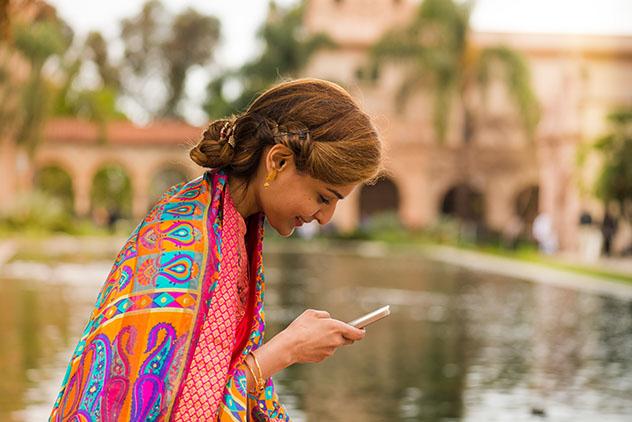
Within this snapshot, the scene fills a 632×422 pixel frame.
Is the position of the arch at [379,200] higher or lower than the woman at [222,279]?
lower

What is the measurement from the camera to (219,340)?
2.43m

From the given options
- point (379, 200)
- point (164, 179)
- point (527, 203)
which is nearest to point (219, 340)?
point (379, 200)

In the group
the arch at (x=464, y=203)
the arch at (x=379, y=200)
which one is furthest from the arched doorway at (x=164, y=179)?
the arch at (x=464, y=203)

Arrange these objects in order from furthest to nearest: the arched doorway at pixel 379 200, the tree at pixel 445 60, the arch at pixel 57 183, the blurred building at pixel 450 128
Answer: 1. the arch at pixel 57 183
2. the arched doorway at pixel 379 200
3. the blurred building at pixel 450 128
4. the tree at pixel 445 60

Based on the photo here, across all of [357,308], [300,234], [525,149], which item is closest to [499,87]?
[525,149]

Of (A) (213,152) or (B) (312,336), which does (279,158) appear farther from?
(B) (312,336)

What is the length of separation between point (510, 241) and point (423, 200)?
13714 millimetres

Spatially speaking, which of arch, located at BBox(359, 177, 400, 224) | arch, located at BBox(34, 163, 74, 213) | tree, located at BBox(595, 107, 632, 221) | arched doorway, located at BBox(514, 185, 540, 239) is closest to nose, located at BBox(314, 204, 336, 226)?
tree, located at BBox(595, 107, 632, 221)

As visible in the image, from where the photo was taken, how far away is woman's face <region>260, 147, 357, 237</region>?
2.57 metres

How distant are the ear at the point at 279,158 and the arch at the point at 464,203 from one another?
147 feet

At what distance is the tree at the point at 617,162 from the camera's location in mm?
29344

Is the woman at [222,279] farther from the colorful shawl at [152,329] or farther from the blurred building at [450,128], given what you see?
the blurred building at [450,128]

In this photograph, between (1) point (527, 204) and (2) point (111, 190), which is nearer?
(1) point (527, 204)

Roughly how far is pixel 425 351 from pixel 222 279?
9.04 m
